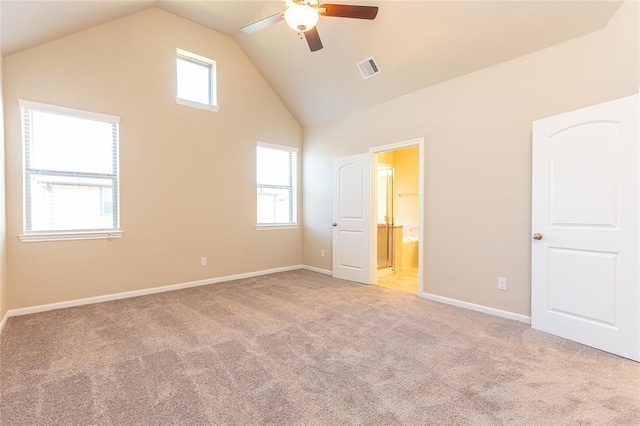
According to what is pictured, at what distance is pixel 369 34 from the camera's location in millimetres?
3744

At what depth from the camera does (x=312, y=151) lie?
19.1ft

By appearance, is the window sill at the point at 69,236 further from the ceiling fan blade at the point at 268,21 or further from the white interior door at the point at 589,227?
the white interior door at the point at 589,227

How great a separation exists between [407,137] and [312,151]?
208cm

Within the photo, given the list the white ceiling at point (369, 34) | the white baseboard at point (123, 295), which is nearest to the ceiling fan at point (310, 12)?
the white ceiling at point (369, 34)

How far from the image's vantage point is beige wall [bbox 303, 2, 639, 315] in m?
2.74

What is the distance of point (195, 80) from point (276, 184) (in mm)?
2158

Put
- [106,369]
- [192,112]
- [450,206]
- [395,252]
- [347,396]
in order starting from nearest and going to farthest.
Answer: [347,396], [106,369], [450,206], [192,112], [395,252]

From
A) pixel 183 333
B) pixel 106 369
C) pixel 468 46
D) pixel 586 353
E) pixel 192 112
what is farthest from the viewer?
pixel 192 112

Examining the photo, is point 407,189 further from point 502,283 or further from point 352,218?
point 502,283

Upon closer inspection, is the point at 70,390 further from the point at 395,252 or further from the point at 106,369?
the point at 395,252

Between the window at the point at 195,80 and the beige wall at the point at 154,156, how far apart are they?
0.11 m

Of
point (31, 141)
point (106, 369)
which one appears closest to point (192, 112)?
point (31, 141)

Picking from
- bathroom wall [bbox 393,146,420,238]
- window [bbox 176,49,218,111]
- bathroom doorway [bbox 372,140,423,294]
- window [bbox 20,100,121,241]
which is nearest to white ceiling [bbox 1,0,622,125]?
window [bbox 176,49,218,111]

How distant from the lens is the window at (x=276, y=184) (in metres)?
5.49
